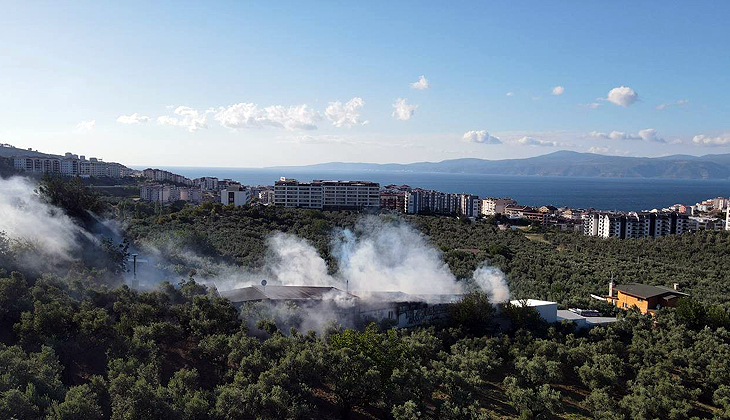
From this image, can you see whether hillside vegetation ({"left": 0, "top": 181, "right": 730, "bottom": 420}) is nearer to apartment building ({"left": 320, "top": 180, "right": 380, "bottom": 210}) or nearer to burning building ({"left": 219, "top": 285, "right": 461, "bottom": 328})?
burning building ({"left": 219, "top": 285, "right": 461, "bottom": 328})

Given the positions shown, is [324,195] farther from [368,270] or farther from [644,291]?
[644,291]

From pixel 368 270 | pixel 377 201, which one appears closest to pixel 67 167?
pixel 377 201


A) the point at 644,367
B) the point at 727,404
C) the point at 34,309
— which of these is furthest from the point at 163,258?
the point at 727,404

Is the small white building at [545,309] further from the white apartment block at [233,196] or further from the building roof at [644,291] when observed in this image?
the white apartment block at [233,196]

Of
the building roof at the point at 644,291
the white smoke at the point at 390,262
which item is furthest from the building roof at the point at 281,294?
the building roof at the point at 644,291

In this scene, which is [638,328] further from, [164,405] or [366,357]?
[164,405]

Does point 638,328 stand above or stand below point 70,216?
below
